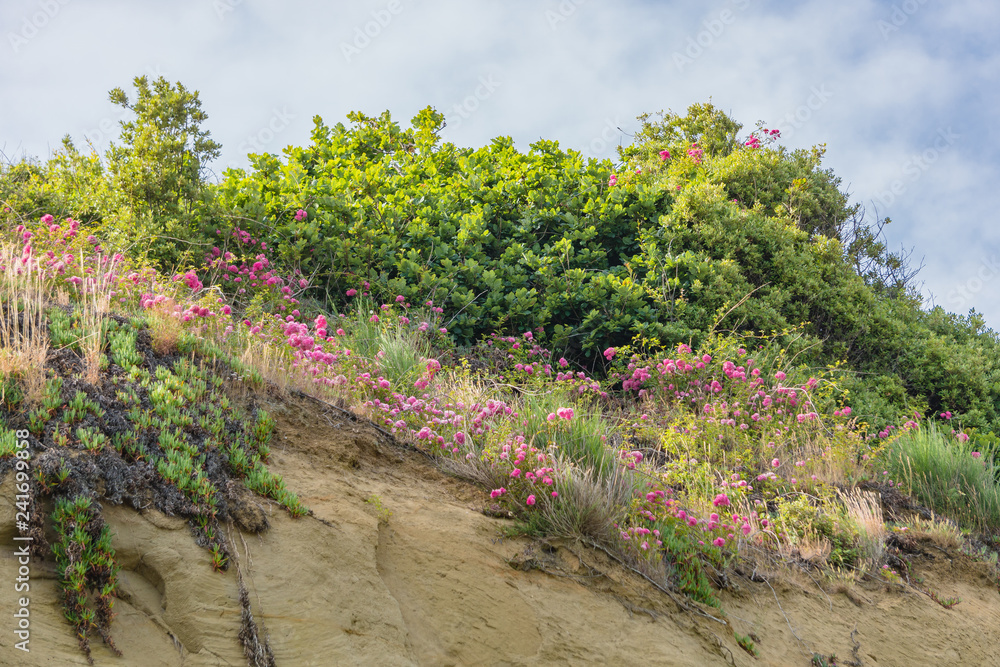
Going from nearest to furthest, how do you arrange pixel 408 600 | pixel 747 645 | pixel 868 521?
1. pixel 408 600
2. pixel 747 645
3. pixel 868 521

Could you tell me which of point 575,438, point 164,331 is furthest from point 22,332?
point 575,438

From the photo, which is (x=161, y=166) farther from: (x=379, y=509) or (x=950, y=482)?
(x=950, y=482)

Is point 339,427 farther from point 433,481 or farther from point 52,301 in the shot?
point 52,301

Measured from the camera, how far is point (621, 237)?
11.9 metres

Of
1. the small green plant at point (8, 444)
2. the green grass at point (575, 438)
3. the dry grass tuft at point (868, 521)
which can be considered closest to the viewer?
the small green plant at point (8, 444)

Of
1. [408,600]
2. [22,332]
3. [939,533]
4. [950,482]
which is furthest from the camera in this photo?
[950,482]

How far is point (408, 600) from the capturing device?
4273 mm

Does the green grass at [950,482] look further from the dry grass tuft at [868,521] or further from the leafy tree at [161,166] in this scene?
the leafy tree at [161,166]

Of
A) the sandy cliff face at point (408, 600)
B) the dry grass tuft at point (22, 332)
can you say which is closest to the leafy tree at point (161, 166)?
the dry grass tuft at point (22, 332)

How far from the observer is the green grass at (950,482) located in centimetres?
816

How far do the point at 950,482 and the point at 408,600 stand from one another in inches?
266

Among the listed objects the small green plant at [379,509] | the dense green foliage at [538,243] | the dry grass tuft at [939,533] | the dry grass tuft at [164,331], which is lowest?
the small green plant at [379,509]

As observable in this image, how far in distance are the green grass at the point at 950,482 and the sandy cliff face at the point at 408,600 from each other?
6.17ft

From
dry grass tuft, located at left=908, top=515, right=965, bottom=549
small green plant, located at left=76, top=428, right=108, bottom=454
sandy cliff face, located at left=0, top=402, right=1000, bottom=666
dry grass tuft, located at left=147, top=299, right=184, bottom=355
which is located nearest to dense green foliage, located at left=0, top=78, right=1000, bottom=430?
dry grass tuft, located at left=908, top=515, right=965, bottom=549
